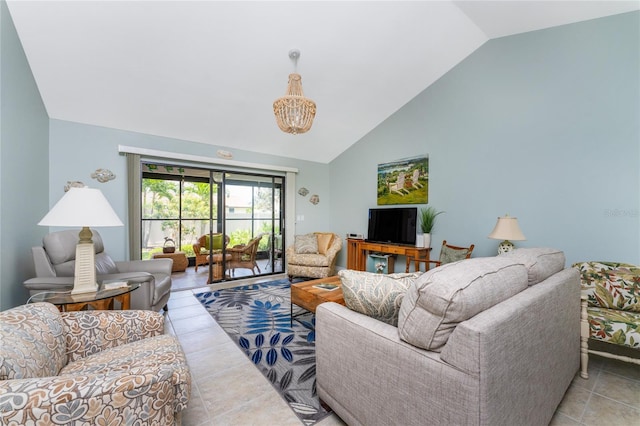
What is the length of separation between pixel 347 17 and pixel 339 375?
3126 millimetres

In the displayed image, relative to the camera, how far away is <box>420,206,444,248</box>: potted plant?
3756 mm

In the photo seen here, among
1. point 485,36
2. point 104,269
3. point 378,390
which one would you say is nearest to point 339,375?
point 378,390

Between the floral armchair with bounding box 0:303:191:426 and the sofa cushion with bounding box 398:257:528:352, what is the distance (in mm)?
959

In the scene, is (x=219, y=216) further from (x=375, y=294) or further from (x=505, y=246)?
(x=505, y=246)

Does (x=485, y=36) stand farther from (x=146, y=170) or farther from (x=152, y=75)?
(x=146, y=170)

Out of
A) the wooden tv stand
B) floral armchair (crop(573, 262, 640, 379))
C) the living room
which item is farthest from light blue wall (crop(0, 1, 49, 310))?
floral armchair (crop(573, 262, 640, 379))

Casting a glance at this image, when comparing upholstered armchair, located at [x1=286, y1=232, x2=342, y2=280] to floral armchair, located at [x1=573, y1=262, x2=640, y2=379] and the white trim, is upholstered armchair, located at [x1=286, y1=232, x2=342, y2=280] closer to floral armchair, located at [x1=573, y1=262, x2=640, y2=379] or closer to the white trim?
the white trim

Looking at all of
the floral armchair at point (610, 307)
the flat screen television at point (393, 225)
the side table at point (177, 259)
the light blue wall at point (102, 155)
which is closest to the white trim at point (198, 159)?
the light blue wall at point (102, 155)

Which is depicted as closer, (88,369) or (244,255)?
(88,369)

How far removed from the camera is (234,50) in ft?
9.25

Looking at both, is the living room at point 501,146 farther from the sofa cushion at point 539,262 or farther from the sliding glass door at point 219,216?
the sofa cushion at point 539,262

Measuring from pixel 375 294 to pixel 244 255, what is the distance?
374 cm

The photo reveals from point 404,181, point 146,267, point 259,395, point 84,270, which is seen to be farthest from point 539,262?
point 146,267

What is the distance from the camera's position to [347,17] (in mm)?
2617
